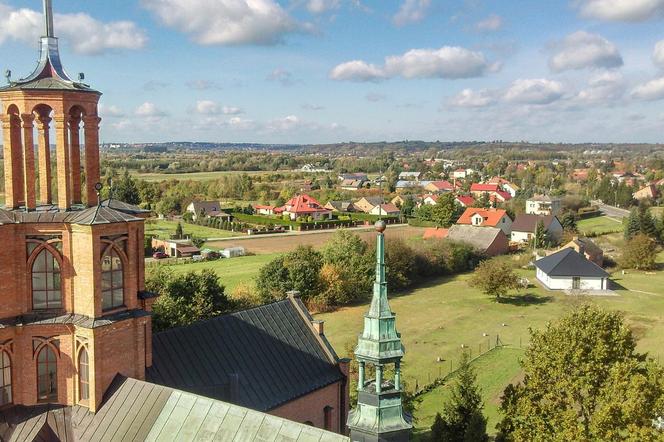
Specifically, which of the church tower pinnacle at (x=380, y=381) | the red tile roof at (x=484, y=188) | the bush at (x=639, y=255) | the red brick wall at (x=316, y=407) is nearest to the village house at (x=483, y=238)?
the bush at (x=639, y=255)

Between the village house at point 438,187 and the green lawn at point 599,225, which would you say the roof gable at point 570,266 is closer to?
the green lawn at point 599,225

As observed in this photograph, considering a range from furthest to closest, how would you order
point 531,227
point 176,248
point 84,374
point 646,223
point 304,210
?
point 304,210 < point 531,227 < point 646,223 < point 176,248 < point 84,374

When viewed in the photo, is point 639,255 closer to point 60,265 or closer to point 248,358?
point 248,358

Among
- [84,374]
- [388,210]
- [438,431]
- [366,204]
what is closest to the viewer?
[84,374]

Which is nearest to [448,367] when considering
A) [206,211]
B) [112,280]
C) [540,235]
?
[112,280]

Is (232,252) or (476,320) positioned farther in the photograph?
(232,252)

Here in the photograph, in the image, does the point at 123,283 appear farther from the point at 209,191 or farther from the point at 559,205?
the point at 209,191

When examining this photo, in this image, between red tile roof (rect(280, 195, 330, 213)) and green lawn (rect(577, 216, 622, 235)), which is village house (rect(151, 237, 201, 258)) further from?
green lawn (rect(577, 216, 622, 235))

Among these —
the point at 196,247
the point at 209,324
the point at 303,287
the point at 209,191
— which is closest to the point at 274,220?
the point at 196,247
